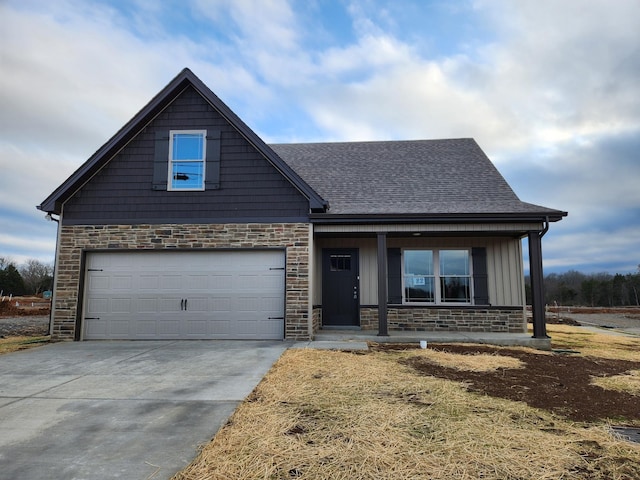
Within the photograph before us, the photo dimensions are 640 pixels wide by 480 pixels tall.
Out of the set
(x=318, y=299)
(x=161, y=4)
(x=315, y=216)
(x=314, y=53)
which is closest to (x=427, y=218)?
(x=315, y=216)

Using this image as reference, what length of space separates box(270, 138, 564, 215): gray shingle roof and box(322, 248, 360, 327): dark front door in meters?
1.71

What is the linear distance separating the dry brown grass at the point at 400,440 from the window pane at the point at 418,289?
5968 mm

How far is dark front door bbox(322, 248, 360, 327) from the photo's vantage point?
1060 cm

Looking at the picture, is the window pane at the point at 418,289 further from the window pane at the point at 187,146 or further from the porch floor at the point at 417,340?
the window pane at the point at 187,146

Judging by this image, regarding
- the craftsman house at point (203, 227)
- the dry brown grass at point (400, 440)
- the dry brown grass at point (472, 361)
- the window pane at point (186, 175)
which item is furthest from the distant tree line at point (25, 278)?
the dry brown grass at point (400, 440)

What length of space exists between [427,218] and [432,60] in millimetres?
7252

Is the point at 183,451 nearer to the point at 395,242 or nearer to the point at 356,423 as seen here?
the point at 356,423

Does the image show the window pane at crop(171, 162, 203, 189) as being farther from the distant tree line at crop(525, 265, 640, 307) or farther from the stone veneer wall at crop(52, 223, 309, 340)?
the distant tree line at crop(525, 265, 640, 307)

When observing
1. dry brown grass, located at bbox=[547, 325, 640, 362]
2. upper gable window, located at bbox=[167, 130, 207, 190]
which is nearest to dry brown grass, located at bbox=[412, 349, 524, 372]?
dry brown grass, located at bbox=[547, 325, 640, 362]

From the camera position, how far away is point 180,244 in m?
9.11

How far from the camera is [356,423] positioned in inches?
133

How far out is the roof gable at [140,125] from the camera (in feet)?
29.4

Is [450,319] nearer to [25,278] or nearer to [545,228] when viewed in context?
[545,228]

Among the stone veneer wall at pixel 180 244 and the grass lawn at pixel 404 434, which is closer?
the grass lawn at pixel 404 434
